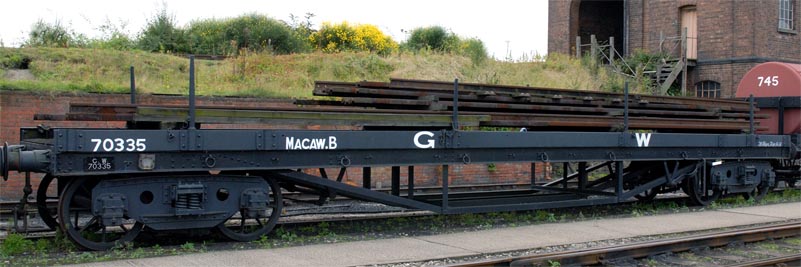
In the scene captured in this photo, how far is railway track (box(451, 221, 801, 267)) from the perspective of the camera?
26.7ft

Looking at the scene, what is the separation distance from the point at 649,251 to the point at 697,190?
17.3ft

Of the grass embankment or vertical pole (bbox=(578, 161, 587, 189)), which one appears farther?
the grass embankment

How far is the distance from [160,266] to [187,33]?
799 inches

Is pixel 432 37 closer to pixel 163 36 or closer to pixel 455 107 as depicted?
pixel 163 36

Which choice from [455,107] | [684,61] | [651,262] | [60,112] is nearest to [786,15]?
[684,61]

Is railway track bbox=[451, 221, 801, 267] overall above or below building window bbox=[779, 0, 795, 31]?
below

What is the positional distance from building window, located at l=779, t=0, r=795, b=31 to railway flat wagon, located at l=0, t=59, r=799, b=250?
64.9ft

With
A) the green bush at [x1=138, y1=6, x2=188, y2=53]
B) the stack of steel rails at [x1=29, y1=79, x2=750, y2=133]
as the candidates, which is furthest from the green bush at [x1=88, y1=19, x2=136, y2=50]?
the stack of steel rails at [x1=29, y1=79, x2=750, y2=133]

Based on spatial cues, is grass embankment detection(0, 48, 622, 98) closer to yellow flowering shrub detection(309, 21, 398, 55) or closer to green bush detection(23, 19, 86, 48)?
green bush detection(23, 19, 86, 48)

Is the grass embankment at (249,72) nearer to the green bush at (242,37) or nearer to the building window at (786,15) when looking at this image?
the green bush at (242,37)

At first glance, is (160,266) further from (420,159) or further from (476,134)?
(476,134)

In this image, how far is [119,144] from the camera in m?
8.62

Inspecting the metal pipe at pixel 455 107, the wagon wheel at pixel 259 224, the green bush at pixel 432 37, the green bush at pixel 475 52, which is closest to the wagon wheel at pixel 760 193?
the metal pipe at pixel 455 107

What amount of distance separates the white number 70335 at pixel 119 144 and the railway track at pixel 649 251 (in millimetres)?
3705
